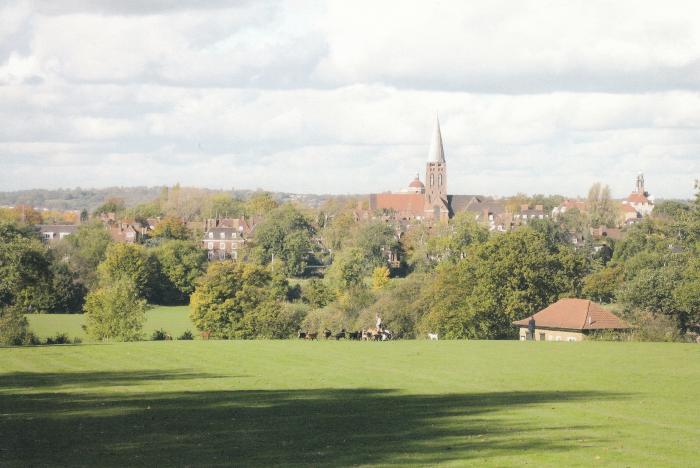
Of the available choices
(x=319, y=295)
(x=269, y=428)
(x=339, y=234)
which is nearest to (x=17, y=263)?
(x=319, y=295)

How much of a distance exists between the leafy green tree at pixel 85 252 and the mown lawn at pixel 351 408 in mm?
66328

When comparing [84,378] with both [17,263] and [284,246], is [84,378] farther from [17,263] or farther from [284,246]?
[284,246]

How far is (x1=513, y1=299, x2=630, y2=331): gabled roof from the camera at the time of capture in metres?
50.8

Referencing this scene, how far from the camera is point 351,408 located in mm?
21016

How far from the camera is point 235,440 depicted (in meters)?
16.9

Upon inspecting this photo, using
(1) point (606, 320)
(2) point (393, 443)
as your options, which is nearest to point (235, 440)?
(2) point (393, 443)

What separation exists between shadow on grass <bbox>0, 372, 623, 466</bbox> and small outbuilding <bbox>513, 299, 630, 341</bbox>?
91.5 ft

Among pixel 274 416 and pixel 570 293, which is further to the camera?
pixel 570 293

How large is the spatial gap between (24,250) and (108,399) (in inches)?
1528

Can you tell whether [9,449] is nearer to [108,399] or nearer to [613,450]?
[108,399]

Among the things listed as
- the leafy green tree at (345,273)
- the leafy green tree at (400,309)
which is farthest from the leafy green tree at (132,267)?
the leafy green tree at (400,309)

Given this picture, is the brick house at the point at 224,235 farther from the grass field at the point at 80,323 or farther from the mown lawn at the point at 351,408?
the mown lawn at the point at 351,408

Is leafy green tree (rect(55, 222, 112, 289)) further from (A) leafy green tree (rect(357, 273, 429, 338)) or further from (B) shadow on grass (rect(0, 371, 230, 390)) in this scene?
(B) shadow on grass (rect(0, 371, 230, 390))

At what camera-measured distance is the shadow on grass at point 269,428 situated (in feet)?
50.6
